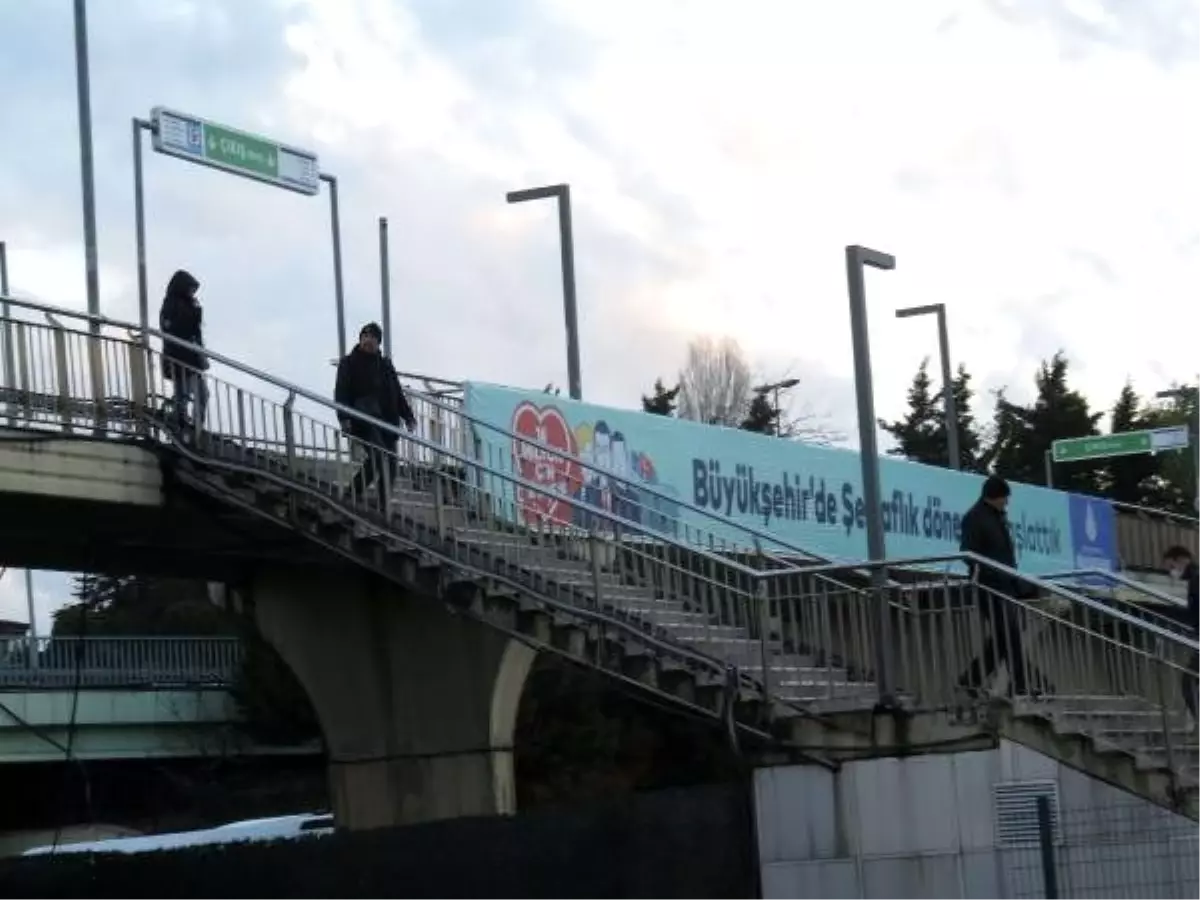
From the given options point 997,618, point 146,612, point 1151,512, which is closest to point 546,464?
point 997,618

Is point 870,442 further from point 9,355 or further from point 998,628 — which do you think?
point 9,355

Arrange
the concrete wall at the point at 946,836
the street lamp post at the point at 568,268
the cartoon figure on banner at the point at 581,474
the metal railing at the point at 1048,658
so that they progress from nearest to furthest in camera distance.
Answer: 1. the concrete wall at the point at 946,836
2. the metal railing at the point at 1048,658
3. the cartoon figure on banner at the point at 581,474
4. the street lamp post at the point at 568,268

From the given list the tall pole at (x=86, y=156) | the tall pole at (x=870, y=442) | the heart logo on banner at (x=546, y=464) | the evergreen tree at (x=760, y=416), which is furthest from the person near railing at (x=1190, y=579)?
the evergreen tree at (x=760, y=416)

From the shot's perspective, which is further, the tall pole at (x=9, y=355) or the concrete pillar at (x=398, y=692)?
the concrete pillar at (x=398, y=692)

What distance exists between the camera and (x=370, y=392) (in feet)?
70.3

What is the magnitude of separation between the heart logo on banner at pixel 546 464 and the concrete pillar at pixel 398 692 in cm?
173

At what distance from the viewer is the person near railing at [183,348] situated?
67.2 ft

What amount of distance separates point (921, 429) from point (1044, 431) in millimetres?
4576

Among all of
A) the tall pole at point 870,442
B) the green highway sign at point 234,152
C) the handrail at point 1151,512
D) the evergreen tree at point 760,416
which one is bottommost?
the tall pole at point 870,442

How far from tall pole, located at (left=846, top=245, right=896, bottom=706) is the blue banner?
2567mm

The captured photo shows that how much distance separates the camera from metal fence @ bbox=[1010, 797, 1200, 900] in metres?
15.9

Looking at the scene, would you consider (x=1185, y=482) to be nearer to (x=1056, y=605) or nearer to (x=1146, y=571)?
(x=1146, y=571)

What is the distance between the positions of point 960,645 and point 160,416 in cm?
735

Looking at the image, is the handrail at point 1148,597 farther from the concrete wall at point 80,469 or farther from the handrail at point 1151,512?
the handrail at point 1151,512
